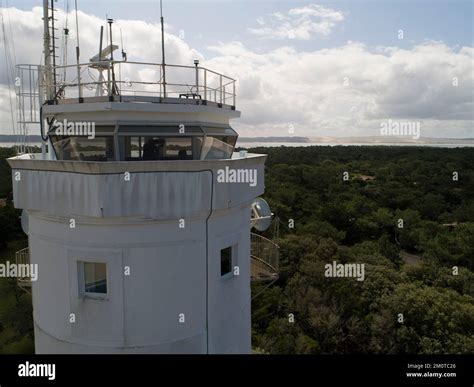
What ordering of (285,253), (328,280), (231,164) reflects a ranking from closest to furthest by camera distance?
(231,164) → (328,280) → (285,253)

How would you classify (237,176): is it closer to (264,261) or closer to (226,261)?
(226,261)

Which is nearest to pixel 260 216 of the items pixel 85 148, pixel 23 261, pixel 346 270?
pixel 85 148

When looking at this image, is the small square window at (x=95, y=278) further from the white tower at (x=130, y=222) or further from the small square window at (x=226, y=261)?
the small square window at (x=226, y=261)

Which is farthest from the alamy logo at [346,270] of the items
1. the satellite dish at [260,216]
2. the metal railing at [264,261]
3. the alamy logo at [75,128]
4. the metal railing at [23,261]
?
the alamy logo at [75,128]

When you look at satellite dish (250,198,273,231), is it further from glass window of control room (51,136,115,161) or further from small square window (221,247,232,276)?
glass window of control room (51,136,115,161)

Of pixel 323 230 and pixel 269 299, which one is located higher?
pixel 323 230

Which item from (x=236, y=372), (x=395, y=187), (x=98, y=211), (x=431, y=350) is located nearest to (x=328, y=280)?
(x=431, y=350)

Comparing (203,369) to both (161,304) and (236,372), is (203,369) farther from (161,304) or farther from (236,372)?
(161,304)
